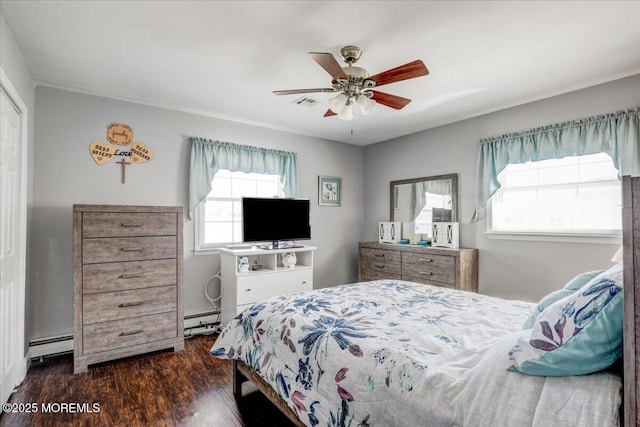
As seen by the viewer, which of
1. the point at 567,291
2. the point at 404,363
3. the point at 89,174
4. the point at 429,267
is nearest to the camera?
the point at 404,363

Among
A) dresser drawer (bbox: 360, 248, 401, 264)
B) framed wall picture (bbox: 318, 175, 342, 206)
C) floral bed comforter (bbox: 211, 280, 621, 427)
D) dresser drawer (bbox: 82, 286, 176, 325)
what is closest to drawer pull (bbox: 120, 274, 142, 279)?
dresser drawer (bbox: 82, 286, 176, 325)

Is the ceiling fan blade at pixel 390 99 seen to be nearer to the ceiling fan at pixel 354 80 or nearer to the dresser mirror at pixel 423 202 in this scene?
the ceiling fan at pixel 354 80

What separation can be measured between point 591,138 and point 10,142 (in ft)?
14.9

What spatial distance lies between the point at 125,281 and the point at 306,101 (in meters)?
2.39

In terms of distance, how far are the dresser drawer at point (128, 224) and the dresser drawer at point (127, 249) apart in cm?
5

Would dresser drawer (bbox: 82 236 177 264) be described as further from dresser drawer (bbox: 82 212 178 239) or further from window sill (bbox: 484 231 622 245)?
window sill (bbox: 484 231 622 245)

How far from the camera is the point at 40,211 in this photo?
3049 millimetres

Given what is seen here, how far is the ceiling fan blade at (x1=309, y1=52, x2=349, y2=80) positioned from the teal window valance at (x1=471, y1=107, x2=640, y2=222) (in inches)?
87.0

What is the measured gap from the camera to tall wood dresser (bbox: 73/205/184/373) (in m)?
2.77

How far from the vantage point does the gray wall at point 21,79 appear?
211 cm

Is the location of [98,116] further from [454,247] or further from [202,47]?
[454,247]

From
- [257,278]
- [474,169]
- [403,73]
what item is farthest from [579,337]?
[474,169]

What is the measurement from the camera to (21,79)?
2.56 meters

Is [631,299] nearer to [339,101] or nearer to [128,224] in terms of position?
[339,101]
